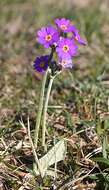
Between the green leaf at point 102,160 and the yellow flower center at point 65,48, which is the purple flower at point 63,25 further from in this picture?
the green leaf at point 102,160

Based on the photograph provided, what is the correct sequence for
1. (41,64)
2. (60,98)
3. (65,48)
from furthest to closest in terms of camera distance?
1. (60,98)
2. (41,64)
3. (65,48)

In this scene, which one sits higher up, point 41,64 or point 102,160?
point 41,64

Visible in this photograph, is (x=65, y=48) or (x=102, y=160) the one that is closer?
(x=65, y=48)

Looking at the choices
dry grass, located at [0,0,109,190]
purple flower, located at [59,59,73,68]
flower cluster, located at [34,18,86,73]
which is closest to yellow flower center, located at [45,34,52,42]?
flower cluster, located at [34,18,86,73]

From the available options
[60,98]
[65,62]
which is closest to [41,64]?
[65,62]

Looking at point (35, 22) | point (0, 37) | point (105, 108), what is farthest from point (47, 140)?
point (35, 22)

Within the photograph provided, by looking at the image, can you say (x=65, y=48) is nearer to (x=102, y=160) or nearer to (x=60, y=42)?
(x=60, y=42)

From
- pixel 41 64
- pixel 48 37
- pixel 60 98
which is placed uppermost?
pixel 48 37
